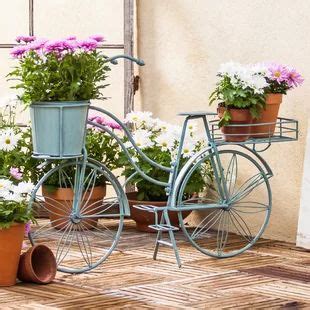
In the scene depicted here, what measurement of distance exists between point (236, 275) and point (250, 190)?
872 millimetres

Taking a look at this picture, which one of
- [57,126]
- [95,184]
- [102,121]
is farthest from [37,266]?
[95,184]

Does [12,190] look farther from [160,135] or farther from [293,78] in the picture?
[293,78]

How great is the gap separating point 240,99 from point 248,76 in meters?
0.14

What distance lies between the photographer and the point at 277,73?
18.6ft

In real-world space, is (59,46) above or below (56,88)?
above

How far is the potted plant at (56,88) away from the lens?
5.01 m

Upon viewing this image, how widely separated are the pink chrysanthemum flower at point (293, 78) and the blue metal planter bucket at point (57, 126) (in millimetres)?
1270

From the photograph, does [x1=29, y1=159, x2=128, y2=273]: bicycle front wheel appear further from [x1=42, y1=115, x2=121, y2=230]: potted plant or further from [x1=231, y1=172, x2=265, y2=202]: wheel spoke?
[x1=231, y1=172, x2=265, y2=202]: wheel spoke

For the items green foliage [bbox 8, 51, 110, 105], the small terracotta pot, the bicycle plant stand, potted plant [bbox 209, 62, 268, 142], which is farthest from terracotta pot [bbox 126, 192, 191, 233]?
green foliage [bbox 8, 51, 110, 105]

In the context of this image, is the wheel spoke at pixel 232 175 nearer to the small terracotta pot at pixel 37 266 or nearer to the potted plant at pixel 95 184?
the potted plant at pixel 95 184

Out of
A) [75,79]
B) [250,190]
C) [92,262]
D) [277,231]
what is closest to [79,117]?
[75,79]

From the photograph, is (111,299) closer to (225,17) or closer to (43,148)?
(43,148)

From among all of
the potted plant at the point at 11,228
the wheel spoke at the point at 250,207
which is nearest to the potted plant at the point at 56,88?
the potted plant at the point at 11,228

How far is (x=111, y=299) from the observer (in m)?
4.68
